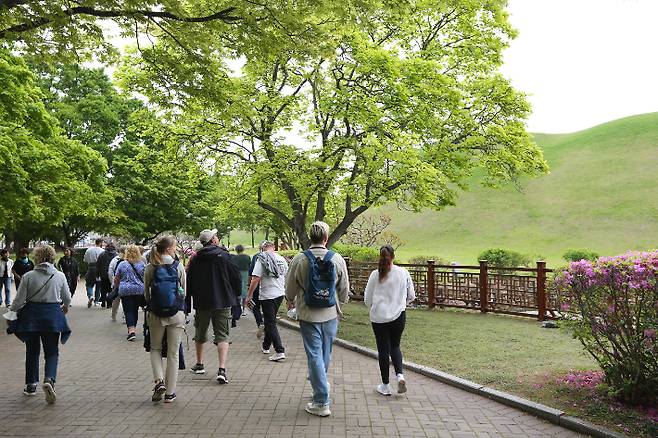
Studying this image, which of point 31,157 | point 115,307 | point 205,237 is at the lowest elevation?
point 115,307

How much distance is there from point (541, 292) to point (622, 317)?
8.18 meters

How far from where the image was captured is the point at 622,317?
18.6ft

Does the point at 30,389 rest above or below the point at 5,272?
below

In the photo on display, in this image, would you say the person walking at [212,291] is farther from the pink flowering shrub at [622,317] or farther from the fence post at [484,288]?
the fence post at [484,288]

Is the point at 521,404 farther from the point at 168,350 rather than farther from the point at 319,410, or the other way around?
the point at 168,350

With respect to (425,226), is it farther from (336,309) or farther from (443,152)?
(336,309)

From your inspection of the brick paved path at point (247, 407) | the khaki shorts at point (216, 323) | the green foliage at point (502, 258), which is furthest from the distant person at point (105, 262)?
the green foliage at point (502, 258)

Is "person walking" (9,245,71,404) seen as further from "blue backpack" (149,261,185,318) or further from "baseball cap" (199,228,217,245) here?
"baseball cap" (199,228,217,245)

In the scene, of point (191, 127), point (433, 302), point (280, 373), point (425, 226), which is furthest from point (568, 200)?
point (280, 373)

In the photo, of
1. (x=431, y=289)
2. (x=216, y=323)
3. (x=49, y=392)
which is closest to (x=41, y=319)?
(x=49, y=392)

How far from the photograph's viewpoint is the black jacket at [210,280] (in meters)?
7.03

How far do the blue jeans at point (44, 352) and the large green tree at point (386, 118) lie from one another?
20.5ft

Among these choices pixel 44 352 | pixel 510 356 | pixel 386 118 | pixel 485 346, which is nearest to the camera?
pixel 44 352

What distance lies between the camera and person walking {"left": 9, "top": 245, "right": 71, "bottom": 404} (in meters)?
6.23
